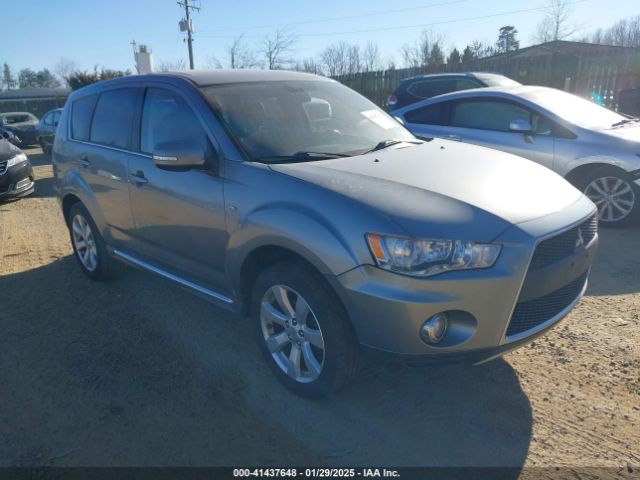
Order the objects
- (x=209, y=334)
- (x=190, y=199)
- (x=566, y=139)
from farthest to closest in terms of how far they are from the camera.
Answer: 1. (x=566, y=139)
2. (x=209, y=334)
3. (x=190, y=199)

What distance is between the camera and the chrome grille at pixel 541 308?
2.48m

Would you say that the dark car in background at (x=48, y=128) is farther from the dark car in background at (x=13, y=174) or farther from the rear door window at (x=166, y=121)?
the rear door window at (x=166, y=121)

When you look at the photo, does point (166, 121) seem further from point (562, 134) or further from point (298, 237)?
point (562, 134)

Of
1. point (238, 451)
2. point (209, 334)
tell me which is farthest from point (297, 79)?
point (238, 451)

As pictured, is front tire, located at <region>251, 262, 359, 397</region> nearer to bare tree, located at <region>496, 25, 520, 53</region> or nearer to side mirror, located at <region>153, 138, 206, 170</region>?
side mirror, located at <region>153, 138, 206, 170</region>

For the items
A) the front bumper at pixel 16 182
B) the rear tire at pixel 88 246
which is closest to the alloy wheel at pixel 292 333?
the rear tire at pixel 88 246

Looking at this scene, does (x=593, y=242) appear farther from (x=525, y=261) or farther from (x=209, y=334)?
(x=209, y=334)

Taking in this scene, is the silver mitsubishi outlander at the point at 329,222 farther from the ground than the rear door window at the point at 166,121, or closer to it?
closer to it

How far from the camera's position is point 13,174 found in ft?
28.7

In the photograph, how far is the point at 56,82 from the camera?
8125 centimetres

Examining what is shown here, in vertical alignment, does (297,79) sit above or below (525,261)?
above

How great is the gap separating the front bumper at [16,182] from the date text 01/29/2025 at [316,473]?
8.30 m

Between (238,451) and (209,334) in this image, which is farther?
(209,334)

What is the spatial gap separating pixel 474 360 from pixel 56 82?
94.0 meters
